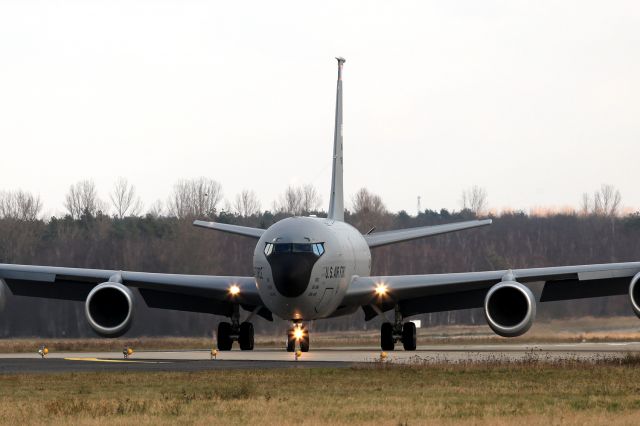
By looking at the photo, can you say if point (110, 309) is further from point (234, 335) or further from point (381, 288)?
point (381, 288)

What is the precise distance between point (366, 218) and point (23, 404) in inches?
2534

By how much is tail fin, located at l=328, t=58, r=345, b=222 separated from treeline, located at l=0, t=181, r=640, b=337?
13.9 metres

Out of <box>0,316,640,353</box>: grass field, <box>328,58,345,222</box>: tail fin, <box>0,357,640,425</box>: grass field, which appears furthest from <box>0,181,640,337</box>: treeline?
<box>0,357,640,425</box>: grass field

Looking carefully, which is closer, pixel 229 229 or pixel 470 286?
pixel 470 286

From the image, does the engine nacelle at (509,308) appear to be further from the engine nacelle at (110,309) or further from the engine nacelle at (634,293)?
the engine nacelle at (110,309)

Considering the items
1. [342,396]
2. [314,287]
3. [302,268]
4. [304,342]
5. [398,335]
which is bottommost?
[342,396]

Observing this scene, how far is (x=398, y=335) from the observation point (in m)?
38.5

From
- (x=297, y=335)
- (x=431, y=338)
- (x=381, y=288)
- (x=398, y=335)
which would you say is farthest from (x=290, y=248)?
(x=431, y=338)

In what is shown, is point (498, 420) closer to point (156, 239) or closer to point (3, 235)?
point (156, 239)

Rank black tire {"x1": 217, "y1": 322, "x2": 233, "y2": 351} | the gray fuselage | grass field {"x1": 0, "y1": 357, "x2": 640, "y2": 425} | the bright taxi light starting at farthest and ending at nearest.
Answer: black tire {"x1": 217, "y1": 322, "x2": 233, "y2": 351}
the bright taxi light
the gray fuselage
grass field {"x1": 0, "y1": 357, "x2": 640, "y2": 425}

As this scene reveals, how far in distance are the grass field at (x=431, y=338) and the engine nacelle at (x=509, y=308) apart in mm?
12839

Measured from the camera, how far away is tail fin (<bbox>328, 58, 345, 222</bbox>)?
42000 mm

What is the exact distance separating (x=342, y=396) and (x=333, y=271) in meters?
16.7

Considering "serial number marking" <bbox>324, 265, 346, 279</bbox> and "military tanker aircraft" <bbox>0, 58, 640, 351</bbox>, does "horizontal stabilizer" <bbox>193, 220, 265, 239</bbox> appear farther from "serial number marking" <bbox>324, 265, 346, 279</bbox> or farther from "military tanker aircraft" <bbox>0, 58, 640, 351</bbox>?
"serial number marking" <bbox>324, 265, 346, 279</bbox>
